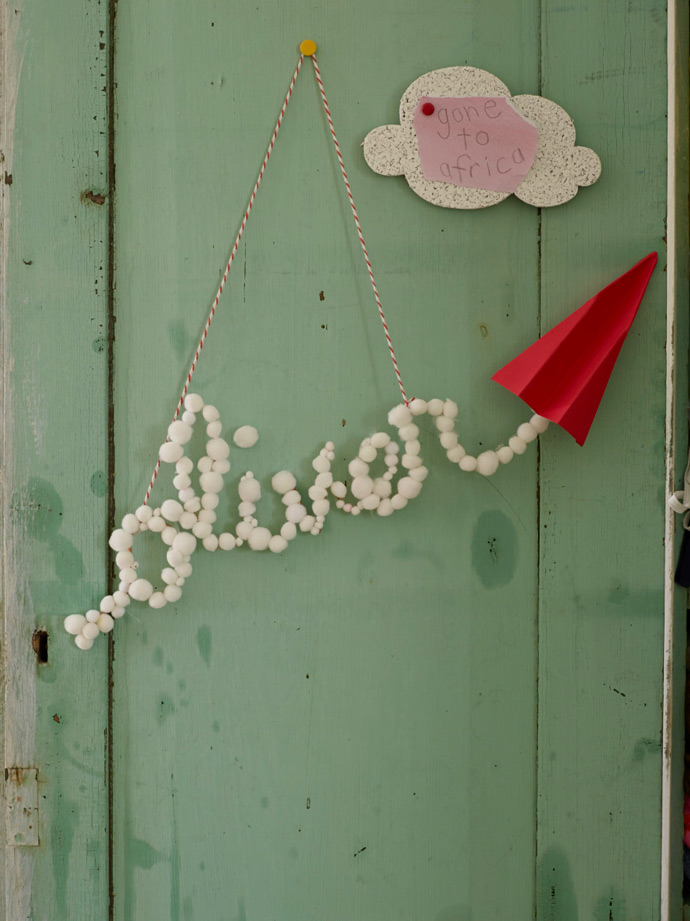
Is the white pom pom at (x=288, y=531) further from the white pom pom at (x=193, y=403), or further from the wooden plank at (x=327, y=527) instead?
the white pom pom at (x=193, y=403)

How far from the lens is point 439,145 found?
710 mm

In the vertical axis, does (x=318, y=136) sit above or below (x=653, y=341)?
above

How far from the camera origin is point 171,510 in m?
0.69

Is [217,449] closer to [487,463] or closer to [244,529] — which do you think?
[244,529]

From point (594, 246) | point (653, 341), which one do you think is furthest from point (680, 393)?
point (594, 246)

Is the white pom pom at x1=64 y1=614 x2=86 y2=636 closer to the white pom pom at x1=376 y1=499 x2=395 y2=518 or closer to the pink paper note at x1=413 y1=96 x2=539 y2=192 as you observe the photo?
the white pom pom at x1=376 y1=499 x2=395 y2=518

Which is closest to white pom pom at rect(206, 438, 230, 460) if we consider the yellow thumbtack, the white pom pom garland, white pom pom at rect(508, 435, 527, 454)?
the white pom pom garland

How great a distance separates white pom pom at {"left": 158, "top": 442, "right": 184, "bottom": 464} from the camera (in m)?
0.69

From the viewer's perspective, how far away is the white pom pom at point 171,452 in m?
0.69

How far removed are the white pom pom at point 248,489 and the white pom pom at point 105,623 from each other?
20 centimetres

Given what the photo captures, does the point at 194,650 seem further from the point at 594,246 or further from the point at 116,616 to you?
the point at 594,246

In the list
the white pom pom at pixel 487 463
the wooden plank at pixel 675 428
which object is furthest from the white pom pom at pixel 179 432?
the wooden plank at pixel 675 428

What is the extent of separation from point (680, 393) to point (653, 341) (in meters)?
0.07

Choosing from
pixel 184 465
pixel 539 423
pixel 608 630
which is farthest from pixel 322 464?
pixel 608 630
